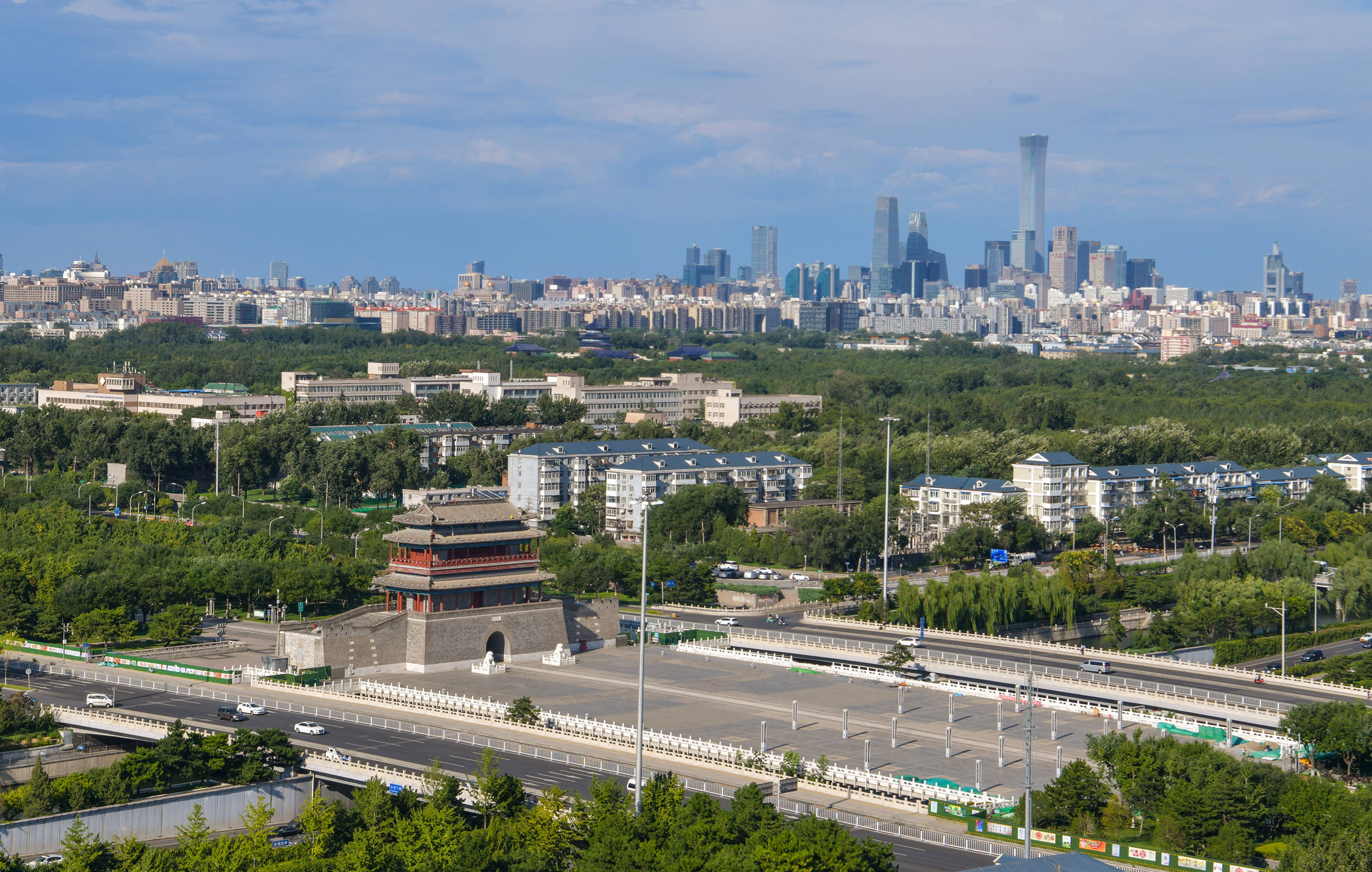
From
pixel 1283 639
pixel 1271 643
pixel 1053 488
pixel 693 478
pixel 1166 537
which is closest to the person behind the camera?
pixel 1283 639

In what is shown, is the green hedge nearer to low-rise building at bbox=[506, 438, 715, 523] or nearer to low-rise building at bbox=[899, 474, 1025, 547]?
low-rise building at bbox=[899, 474, 1025, 547]

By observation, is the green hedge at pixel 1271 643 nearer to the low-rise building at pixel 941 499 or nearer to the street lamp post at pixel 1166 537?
the street lamp post at pixel 1166 537

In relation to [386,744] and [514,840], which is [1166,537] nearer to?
[386,744]

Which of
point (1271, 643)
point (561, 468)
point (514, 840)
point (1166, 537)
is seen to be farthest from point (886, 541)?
point (514, 840)

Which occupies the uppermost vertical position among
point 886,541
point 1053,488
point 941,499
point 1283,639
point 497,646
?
point 1053,488

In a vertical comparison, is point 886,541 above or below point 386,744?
above

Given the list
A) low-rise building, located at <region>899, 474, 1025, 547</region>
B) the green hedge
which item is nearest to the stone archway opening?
the green hedge

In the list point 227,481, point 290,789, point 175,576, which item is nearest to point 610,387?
point 227,481
